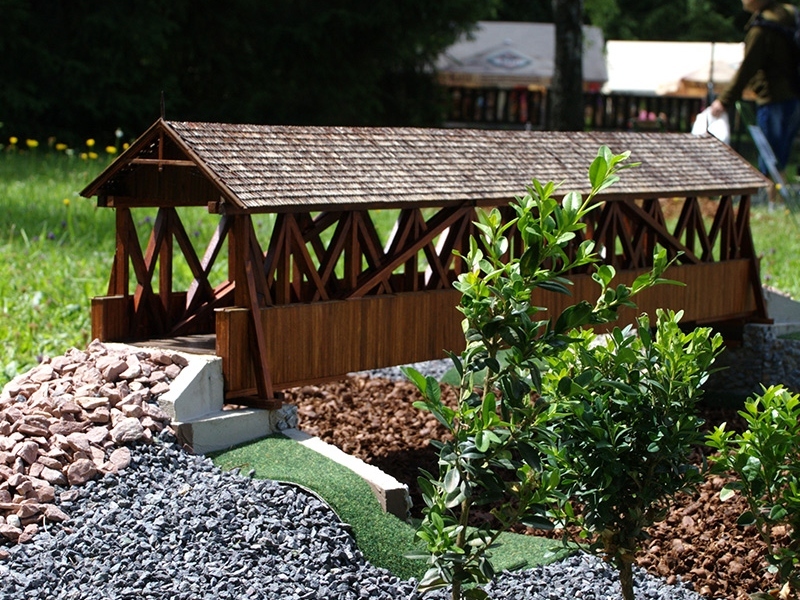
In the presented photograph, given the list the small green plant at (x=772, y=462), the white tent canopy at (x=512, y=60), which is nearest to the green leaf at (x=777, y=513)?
the small green plant at (x=772, y=462)

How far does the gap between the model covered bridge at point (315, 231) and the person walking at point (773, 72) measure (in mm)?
6854

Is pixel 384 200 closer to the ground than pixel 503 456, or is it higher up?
higher up

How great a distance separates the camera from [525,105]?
32750 millimetres

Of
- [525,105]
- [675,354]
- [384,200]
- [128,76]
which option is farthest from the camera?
[525,105]

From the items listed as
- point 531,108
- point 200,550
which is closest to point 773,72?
point 200,550

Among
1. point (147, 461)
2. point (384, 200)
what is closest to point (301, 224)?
point (384, 200)

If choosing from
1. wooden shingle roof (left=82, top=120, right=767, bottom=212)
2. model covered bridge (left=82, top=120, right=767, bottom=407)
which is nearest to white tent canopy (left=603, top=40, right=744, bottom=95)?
wooden shingle roof (left=82, top=120, right=767, bottom=212)

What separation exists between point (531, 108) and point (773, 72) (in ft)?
51.5

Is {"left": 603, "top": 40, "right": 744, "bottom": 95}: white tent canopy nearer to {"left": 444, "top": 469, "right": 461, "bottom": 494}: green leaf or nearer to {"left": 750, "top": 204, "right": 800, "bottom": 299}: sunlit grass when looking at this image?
{"left": 750, "top": 204, "right": 800, "bottom": 299}: sunlit grass

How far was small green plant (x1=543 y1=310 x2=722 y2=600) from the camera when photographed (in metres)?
5.24

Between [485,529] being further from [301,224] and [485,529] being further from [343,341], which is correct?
[301,224]

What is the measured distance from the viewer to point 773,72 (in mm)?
17312

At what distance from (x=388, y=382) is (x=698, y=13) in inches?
1570

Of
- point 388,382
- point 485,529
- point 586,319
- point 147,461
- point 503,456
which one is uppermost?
point 586,319
